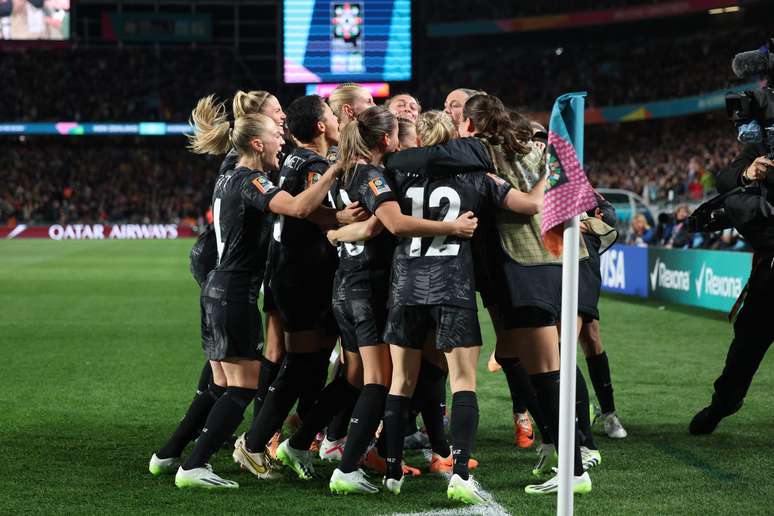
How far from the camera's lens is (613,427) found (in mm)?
6859

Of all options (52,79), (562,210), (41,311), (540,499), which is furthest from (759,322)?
(52,79)

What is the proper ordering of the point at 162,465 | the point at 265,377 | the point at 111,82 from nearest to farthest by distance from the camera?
1. the point at 162,465
2. the point at 265,377
3. the point at 111,82

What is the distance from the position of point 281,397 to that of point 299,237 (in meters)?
0.92

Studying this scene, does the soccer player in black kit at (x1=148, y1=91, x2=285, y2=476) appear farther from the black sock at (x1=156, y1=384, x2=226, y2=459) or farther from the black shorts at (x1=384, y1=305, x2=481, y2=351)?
the black shorts at (x1=384, y1=305, x2=481, y2=351)

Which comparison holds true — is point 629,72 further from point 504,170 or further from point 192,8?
point 504,170

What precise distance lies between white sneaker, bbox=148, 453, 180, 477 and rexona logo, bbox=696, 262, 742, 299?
31.4ft

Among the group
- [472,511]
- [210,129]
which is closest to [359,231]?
[210,129]

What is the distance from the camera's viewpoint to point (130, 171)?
5141 cm

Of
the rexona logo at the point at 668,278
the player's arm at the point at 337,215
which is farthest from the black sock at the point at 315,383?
the rexona logo at the point at 668,278

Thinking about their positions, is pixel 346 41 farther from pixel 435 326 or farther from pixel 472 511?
pixel 472 511

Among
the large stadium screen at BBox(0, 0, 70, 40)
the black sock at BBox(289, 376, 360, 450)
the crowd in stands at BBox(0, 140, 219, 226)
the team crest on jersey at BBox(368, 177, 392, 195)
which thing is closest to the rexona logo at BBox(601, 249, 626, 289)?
the black sock at BBox(289, 376, 360, 450)

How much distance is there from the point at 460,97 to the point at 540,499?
2280mm

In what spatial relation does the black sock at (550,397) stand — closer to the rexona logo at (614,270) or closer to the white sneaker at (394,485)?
the white sneaker at (394,485)

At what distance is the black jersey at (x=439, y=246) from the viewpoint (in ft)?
17.1
